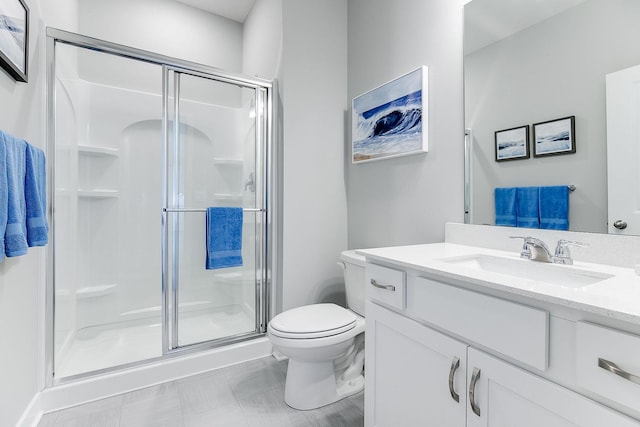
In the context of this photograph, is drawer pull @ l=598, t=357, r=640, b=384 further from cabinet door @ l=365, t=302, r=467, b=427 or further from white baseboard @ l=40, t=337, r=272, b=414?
white baseboard @ l=40, t=337, r=272, b=414

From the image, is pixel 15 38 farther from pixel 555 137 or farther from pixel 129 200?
pixel 555 137

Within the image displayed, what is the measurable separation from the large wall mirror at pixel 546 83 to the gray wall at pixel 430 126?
0.09 metres

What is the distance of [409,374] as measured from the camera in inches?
41.7

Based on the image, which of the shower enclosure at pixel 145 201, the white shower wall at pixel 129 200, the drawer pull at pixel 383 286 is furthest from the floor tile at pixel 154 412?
the drawer pull at pixel 383 286

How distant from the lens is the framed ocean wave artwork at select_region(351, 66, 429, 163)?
169 cm

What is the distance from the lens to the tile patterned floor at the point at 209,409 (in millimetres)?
1474

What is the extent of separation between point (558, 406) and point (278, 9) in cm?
251

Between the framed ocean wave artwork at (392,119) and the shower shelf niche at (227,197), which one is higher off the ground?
the framed ocean wave artwork at (392,119)

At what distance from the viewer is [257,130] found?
2.22 m

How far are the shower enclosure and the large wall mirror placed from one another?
1.34 meters

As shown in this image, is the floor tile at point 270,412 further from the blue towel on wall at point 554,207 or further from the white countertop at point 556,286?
the blue towel on wall at point 554,207

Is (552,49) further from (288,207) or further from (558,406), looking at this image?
(288,207)

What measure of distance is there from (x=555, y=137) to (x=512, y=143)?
16 centimetres

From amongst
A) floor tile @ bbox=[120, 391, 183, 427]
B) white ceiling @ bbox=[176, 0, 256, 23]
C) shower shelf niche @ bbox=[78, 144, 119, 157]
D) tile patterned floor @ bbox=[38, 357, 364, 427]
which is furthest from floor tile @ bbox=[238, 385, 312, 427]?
white ceiling @ bbox=[176, 0, 256, 23]
